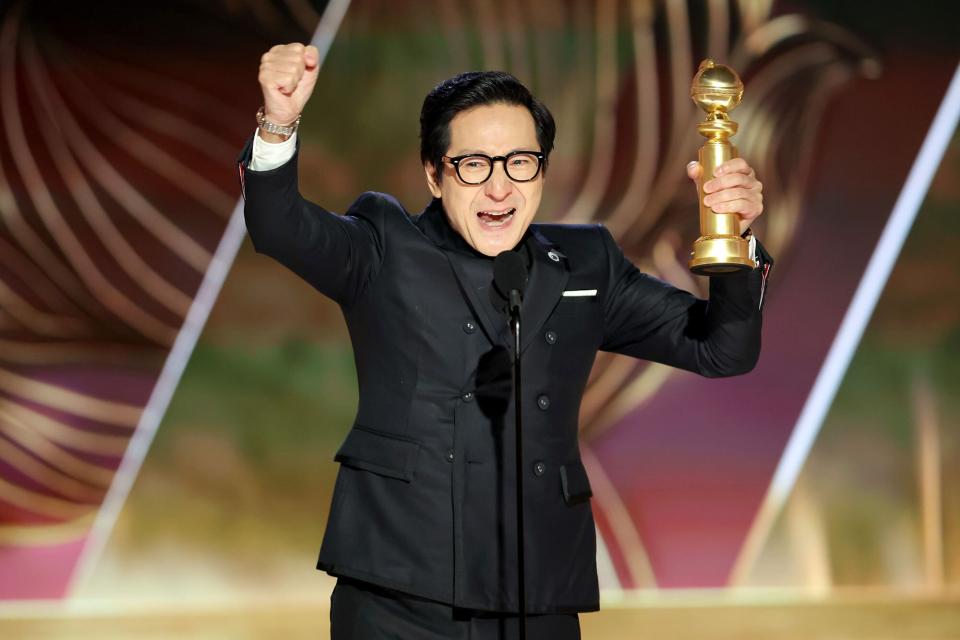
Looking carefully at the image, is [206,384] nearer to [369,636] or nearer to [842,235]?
[842,235]

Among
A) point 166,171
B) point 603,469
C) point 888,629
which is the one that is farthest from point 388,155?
point 888,629

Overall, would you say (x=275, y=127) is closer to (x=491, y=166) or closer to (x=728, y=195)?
(x=491, y=166)

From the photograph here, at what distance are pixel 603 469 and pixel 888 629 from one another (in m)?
1.09

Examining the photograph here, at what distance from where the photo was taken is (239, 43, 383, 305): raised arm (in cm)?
160

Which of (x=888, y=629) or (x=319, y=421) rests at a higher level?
(x=319, y=421)

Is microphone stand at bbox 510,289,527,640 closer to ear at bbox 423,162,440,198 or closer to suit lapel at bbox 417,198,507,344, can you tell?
suit lapel at bbox 417,198,507,344

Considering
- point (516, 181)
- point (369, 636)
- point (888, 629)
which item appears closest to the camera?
point (369, 636)

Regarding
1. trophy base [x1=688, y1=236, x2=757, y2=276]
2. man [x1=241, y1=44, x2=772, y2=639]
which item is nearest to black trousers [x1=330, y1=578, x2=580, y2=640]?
man [x1=241, y1=44, x2=772, y2=639]

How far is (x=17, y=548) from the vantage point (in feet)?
13.4

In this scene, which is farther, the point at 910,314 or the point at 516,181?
the point at 910,314

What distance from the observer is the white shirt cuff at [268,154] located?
165 centimetres

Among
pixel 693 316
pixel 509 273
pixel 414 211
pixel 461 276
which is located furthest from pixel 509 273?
pixel 414 211

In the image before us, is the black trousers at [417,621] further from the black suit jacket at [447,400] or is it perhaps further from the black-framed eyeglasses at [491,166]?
the black-framed eyeglasses at [491,166]

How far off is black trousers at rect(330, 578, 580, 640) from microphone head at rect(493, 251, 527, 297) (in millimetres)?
461
